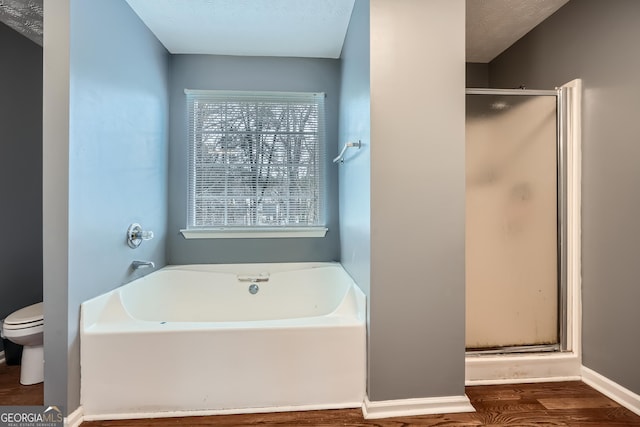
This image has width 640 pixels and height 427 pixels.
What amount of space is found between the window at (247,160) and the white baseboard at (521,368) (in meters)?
1.36

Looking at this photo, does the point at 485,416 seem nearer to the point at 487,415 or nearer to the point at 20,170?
the point at 487,415

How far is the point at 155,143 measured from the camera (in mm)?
2141

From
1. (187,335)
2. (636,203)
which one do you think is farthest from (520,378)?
(187,335)

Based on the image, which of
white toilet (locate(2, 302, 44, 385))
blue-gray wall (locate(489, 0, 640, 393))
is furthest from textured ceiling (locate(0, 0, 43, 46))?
blue-gray wall (locate(489, 0, 640, 393))

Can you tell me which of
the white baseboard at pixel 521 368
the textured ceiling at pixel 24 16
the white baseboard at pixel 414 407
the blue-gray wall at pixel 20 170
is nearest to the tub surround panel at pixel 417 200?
the white baseboard at pixel 414 407

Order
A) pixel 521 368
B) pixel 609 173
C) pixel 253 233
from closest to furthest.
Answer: pixel 609 173 < pixel 521 368 < pixel 253 233

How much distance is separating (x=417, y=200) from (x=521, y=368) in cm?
124

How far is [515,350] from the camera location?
5.88ft

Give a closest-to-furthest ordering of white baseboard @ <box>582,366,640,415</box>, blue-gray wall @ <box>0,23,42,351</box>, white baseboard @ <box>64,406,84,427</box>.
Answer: white baseboard @ <box>64,406,84,427</box> → white baseboard @ <box>582,366,640,415</box> → blue-gray wall @ <box>0,23,42,351</box>

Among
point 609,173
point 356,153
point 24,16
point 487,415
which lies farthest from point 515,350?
point 24,16

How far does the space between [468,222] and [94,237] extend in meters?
2.06

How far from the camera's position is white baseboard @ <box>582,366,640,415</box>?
1.47 m

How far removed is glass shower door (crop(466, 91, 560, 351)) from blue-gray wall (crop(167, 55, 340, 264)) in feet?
3.43

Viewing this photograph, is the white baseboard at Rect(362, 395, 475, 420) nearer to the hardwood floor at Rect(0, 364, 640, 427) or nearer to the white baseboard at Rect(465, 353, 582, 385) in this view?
the hardwood floor at Rect(0, 364, 640, 427)
